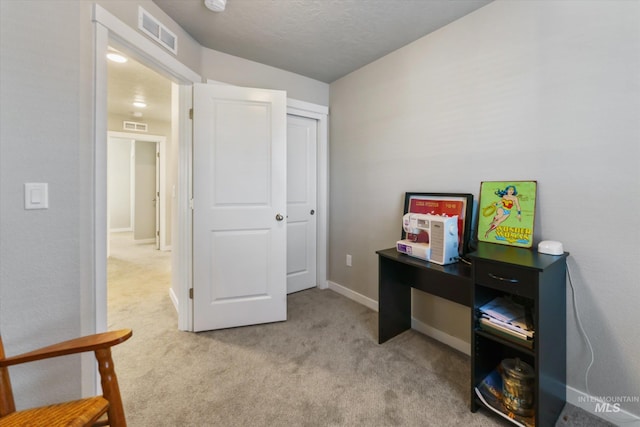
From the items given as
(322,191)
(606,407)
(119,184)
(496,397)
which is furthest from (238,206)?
(119,184)

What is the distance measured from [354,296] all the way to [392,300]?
0.82m

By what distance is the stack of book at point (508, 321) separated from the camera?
1.31 metres

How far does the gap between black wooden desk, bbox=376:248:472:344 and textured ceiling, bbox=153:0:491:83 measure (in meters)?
1.71

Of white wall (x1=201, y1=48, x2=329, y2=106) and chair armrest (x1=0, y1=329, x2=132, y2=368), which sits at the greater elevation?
white wall (x1=201, y1=48, x2=329, y2=106)

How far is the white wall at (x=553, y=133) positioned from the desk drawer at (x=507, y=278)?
0.50 m

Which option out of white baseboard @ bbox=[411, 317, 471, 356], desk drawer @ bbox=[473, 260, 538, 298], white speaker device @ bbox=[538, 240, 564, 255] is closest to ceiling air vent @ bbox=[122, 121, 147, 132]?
white baseboard @ bbox=[411, 317, 471, 356]

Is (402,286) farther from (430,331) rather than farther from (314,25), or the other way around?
(314,25)

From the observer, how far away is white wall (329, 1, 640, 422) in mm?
1346

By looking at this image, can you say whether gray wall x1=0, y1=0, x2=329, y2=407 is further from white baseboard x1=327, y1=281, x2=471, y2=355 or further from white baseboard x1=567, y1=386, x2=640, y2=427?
white baseboard x1=567, y1=386, x2=640, y2=427

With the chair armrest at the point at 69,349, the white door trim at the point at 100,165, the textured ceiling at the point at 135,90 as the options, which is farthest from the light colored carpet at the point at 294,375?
the textured ceiling at the point at 135,90

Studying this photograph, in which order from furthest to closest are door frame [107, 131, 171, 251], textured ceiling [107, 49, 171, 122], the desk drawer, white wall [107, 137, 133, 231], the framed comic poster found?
white wall [107, 137, 133, 231] → door frame [107, 131, 171, 251] → textured ceiling [107, 49, 171, 122] → the framed comic poster → the desk drawer

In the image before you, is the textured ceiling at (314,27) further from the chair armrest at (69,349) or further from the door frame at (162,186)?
the door frame at (162,186)

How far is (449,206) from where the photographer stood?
2.01m

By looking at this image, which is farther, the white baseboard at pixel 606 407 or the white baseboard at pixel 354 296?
the white baseboard at pixel 354 296
